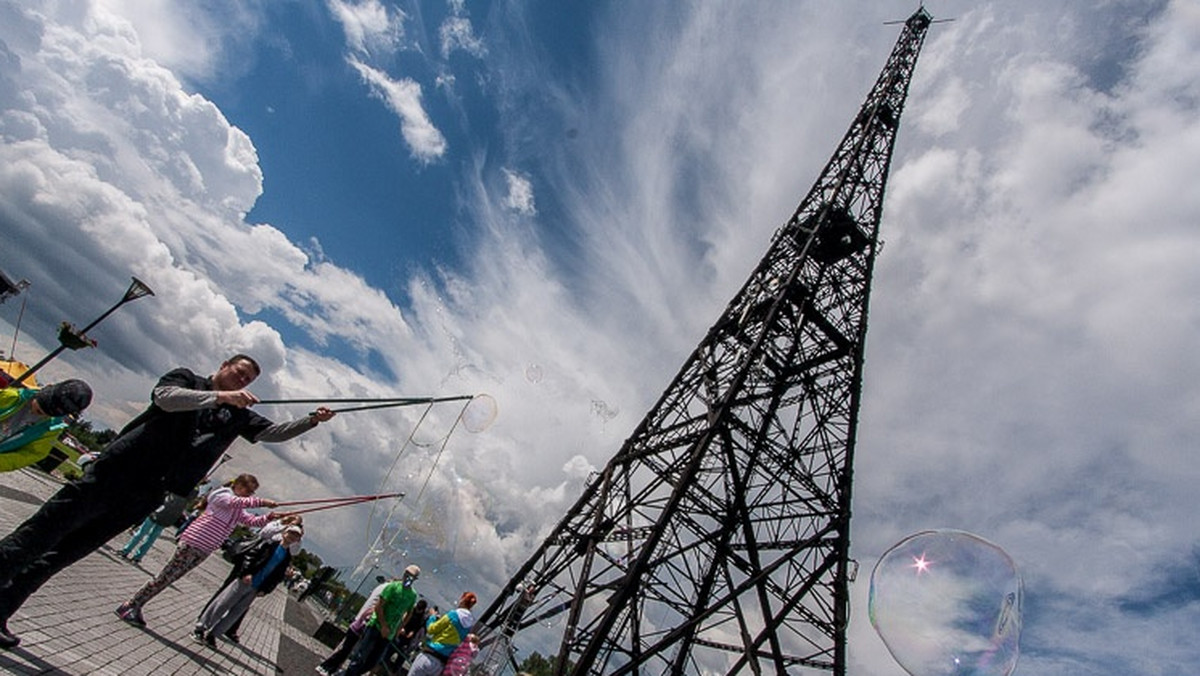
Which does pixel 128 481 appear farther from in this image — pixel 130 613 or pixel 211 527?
pixel 130 613

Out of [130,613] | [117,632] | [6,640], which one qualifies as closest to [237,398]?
[6,640]

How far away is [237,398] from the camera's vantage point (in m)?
3.30

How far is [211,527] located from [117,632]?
1181 millimetres

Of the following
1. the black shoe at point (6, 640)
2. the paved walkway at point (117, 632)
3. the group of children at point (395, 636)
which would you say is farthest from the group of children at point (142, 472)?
the group of children at point (395, 636)

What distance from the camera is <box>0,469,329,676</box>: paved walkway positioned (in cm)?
360

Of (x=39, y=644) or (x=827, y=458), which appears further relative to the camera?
(x=827, y=458)

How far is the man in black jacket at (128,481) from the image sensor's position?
3041mm

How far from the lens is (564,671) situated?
24.5ft

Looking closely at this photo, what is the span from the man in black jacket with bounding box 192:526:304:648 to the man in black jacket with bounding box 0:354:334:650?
130 inches

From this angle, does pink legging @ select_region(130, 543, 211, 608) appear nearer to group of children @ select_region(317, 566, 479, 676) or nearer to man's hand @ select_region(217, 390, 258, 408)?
group of children @ select_region(317, 566, 479, 676)

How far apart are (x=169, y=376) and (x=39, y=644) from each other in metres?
2.00

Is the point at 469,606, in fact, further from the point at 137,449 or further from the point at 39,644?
the point at 137,449

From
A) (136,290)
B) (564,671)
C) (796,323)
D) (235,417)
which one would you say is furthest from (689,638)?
(136,290)

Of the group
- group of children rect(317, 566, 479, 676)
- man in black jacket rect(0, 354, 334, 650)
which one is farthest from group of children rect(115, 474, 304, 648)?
man in black jacket rect(0, 354, 334, 650)
